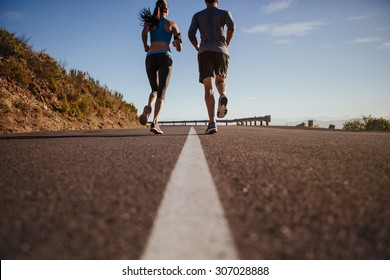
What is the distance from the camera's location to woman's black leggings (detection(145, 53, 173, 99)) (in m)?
5.66

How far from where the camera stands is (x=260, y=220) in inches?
42.7

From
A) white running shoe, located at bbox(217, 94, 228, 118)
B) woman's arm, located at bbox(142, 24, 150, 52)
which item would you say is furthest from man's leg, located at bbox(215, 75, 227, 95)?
woman's arm, located at bbox(142, 24, 150, 52)

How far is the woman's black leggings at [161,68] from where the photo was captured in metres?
5.66

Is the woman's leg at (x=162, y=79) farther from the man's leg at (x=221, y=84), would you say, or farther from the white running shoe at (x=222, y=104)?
the white running shoe at (x=222, y=104)

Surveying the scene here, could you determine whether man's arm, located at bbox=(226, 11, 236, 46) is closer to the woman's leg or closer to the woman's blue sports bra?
the woman's blue sports bra

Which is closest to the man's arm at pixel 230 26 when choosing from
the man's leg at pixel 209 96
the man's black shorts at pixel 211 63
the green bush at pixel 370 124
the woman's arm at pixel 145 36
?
the man's black shorts at pixel 211 63

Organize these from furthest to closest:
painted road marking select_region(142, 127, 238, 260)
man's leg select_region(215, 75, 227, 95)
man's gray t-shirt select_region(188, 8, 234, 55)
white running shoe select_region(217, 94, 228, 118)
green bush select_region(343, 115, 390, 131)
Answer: green bush select_region(343, 115, 390, 131)
man's leg select_region(215, 75, 227, 95)
white running shoe select_region(217, 94, 228, 118)
man's gray t-shirt select_region(188, 8, 234, 55)
painted road marking select_region(142, 127, 238, 260)

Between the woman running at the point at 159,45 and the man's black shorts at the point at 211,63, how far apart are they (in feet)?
1.76

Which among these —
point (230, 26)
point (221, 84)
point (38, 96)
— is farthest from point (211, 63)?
point (38, 96)

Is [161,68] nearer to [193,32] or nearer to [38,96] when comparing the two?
[193,32]

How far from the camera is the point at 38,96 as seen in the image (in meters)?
9.59

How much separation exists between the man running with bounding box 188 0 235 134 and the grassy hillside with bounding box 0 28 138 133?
5006 mm
